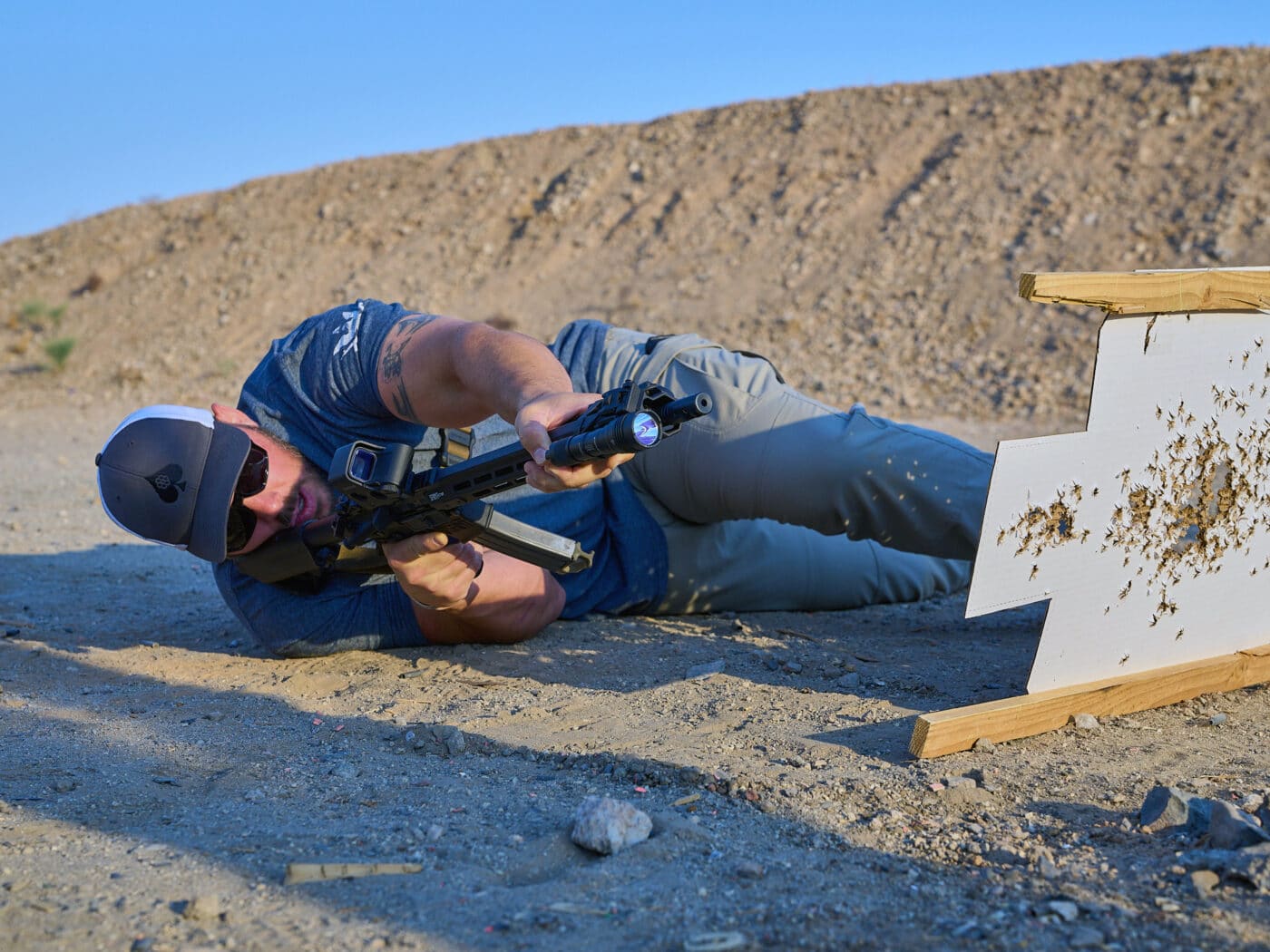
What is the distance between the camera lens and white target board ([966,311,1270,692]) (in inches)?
89.0

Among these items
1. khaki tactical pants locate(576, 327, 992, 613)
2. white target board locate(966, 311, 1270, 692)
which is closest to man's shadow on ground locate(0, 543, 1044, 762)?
khaki tactical pants locate(576, 327, 992, 613)

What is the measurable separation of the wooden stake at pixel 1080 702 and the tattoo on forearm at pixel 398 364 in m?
1.49

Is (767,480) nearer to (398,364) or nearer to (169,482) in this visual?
(398,364)

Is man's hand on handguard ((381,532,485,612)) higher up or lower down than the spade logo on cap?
lower down

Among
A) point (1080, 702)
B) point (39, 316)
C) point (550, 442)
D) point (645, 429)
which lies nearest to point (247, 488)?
point (550, 442)

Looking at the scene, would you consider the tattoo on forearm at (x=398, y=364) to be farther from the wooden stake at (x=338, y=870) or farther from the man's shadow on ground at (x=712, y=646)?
the wooden stake at (x=338, y=870)

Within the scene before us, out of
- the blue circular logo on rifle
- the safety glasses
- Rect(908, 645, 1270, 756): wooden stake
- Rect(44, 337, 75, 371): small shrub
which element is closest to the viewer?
the blue circular logo on rifle

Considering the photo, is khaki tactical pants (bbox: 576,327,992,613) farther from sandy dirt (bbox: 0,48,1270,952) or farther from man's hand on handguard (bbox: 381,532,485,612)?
man's hand on handguard (bbox: 381,532,485,612)

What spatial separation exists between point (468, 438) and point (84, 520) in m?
3.88

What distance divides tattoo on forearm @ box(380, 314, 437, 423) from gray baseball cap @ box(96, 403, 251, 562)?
0.42 m

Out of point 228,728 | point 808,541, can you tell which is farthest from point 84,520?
point 808,541

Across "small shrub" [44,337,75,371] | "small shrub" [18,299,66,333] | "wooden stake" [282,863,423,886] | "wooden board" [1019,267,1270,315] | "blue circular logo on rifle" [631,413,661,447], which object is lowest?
"wooden stake" [282,863,423,886]

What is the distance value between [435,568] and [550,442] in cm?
82

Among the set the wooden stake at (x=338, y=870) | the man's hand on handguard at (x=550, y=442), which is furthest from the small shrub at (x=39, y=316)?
Answer: the wooden stake at (x=338, y=870)
